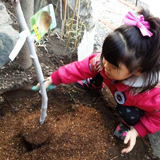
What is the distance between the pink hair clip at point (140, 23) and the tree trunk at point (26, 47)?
0.57m

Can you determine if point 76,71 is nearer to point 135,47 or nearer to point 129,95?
point 129,95

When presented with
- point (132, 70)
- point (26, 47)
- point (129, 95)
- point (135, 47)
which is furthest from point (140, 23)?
point (26, 47)

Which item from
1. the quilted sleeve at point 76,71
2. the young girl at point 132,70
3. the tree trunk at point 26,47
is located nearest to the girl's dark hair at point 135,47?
the young girl at point 132,70

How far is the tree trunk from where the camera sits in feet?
3.78

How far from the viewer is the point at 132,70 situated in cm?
96

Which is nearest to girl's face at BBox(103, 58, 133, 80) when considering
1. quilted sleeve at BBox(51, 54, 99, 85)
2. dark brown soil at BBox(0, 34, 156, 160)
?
quilted sleeve at BBox(51, 54, 99, 85)

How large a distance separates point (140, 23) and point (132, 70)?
0.22 metres

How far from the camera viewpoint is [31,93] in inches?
54.0

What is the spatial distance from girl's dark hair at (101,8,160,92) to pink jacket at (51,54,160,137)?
9.3 inches

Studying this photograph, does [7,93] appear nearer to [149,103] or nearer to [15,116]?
[15,116]

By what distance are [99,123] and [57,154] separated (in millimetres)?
359

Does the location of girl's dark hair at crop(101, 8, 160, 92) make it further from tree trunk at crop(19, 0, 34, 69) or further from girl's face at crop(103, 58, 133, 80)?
tree trunk at crop(19, 0, 34, 69)

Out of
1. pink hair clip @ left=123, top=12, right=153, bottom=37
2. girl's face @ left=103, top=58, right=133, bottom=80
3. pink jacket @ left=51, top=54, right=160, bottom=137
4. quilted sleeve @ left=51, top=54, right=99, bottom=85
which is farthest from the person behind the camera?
quilted sleeve @ left=51, top=54, right=99, bottom=85

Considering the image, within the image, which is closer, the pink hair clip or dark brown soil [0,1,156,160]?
the pink hair clip
